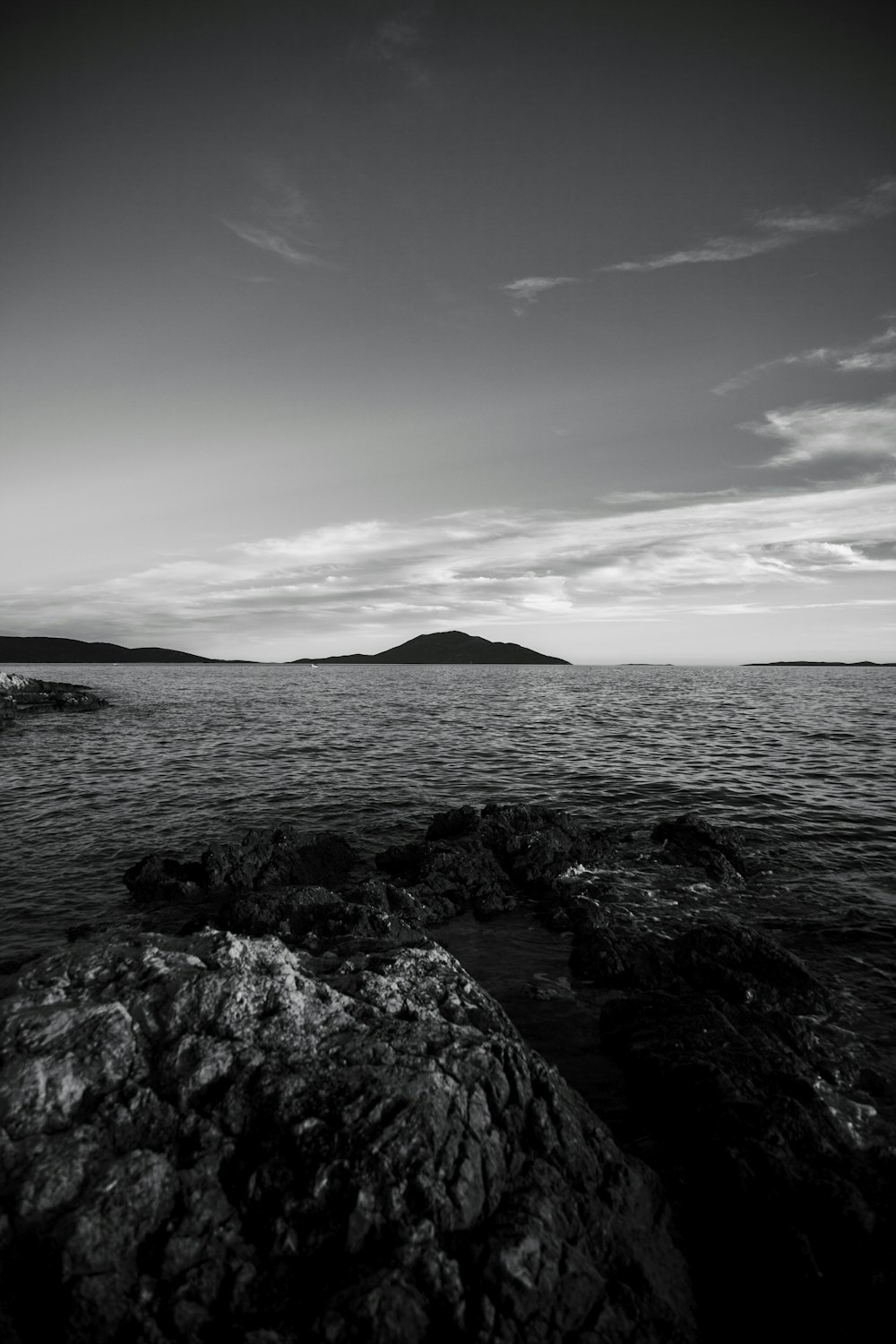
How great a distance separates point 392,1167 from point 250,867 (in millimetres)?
15573

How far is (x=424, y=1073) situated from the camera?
7738mm

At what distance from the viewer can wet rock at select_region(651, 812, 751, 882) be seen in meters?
21.3

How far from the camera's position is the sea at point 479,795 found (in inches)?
679

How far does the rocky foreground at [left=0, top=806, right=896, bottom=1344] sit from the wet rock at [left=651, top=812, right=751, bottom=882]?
982 cm

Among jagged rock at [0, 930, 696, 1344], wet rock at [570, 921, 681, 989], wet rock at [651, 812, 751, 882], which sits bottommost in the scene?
wet rock at [570, 921, 681, 989]

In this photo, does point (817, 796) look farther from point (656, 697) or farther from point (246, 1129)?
point (656, 697)

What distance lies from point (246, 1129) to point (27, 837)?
76.8 ft

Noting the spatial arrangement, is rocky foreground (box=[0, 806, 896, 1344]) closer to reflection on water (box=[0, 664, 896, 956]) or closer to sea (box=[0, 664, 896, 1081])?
sea (box=[0, 664, 896, 1081])

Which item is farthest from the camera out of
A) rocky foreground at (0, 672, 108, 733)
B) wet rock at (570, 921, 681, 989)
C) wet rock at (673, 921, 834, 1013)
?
rocky foreground at (0, 672, 108, 733)

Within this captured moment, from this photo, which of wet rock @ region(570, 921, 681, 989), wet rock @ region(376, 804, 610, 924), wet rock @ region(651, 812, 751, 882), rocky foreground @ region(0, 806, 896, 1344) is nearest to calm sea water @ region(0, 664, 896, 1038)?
wet rock @ region(651, 812, 751, 882)

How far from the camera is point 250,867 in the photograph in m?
21.0

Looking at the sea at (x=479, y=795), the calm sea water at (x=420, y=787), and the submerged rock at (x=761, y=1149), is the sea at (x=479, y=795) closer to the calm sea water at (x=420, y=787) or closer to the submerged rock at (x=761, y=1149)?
the calm sea water at (x=420, y=787)

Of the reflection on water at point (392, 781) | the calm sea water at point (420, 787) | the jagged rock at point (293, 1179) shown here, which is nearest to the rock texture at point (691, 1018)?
the jagged rock at point (293, 1179)

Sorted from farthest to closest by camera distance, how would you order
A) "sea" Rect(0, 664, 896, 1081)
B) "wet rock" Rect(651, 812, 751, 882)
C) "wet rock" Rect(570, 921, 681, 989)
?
"wet rock" Rect(651, 812, 751, 882) < "sea" Rect(0, 664, 896, 1081) < "wet rock" Rect(570, 921, 681, 989)
